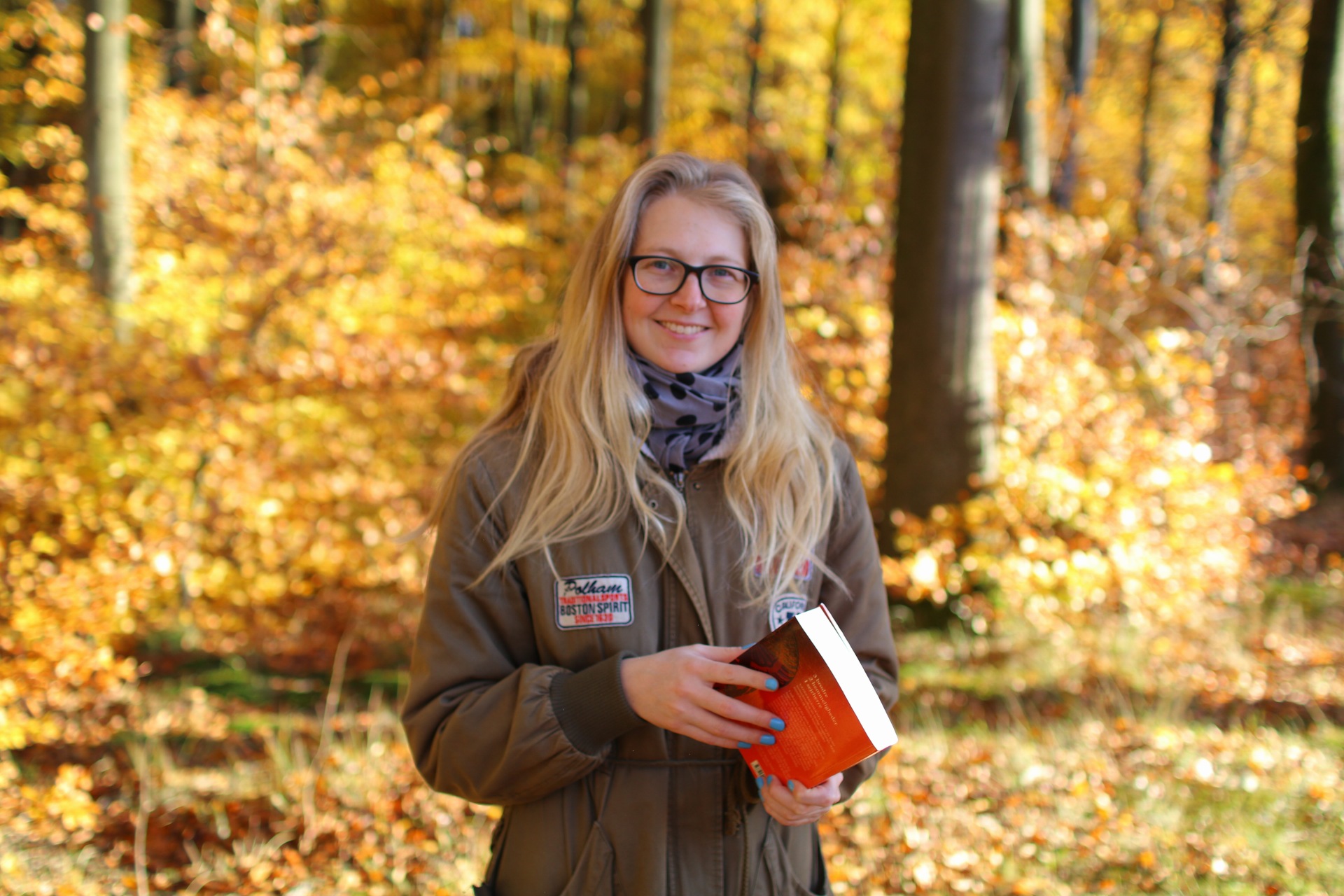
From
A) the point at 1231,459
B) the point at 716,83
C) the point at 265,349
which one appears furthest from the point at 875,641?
the point at 716,83

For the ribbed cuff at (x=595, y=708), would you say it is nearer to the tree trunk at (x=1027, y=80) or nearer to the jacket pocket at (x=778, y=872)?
the jacket pocket at (x=778, y=872)

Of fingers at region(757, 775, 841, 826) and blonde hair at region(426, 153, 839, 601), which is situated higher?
blonde hair at region(426, 153, 839, 601)

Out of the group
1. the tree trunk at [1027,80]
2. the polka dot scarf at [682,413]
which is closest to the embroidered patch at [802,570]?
the polka dot scarf at [682,413]

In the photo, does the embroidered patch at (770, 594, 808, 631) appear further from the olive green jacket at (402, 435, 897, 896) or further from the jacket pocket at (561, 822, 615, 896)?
the jacket pocket at (561, 822, 615, 896)

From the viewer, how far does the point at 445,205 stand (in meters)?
8.58

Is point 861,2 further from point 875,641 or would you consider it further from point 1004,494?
point 875,641

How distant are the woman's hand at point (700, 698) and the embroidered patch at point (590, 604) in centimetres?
17

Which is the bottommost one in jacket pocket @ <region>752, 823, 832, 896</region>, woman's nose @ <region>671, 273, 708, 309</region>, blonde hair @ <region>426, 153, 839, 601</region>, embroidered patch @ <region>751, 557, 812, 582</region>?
jacket pocket @ <region>752, 823, 832, 896</region>

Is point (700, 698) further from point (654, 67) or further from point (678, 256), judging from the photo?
point (654, 67)

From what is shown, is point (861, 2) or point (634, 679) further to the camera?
point (861, 2)

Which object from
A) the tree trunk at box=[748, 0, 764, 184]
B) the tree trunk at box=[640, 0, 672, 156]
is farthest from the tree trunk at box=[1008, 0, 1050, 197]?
the tree trunk at box=[640, 0, 672, 156]

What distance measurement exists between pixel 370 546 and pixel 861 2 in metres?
14.3

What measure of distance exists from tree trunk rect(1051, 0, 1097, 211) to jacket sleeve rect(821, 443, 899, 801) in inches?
390

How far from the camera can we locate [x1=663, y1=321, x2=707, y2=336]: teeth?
1.94m
